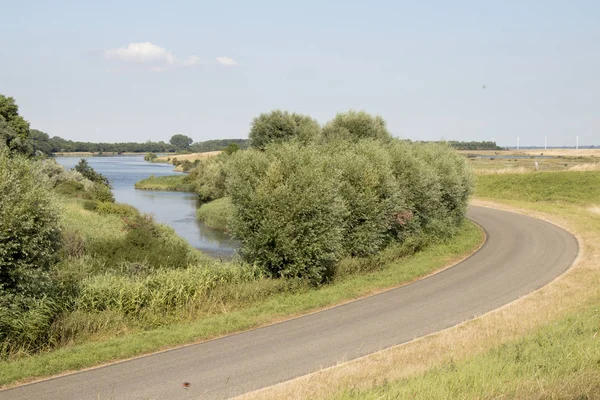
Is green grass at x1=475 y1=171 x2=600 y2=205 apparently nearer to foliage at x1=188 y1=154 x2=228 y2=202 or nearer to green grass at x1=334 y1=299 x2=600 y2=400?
foliage at x1=188 y1=154 x2=228 y2=202

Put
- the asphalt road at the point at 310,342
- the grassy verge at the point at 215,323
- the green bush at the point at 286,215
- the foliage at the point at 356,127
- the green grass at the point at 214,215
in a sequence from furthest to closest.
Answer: the green grass at the point at 214,215, the foliage at the point at 356,127, the green bush at the point at 286,215, the grassy verge at the point at 215,323, the asphalt road at the point at 310,342

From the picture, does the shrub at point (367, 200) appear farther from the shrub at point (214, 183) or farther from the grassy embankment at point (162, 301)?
the shrub at point (214, 183)

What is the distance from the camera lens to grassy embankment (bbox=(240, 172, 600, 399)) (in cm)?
824

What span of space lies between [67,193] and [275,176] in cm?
4298

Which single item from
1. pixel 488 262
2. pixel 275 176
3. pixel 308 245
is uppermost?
pixel 275 176

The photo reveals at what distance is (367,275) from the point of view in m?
27.0

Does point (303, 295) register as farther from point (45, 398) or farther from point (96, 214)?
point (96, 214)

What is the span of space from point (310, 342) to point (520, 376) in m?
8.96

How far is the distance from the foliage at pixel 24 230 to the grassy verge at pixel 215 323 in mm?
2387

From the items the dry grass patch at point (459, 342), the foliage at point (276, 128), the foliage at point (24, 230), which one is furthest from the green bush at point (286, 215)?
the foliage at point (276, 128)

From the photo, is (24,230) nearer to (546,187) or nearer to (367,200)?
(367,200)

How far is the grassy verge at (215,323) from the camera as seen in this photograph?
48.9ft

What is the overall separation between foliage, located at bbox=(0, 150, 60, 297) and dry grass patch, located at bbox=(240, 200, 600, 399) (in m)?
8.45

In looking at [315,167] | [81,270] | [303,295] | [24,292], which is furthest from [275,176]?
[24,292]
